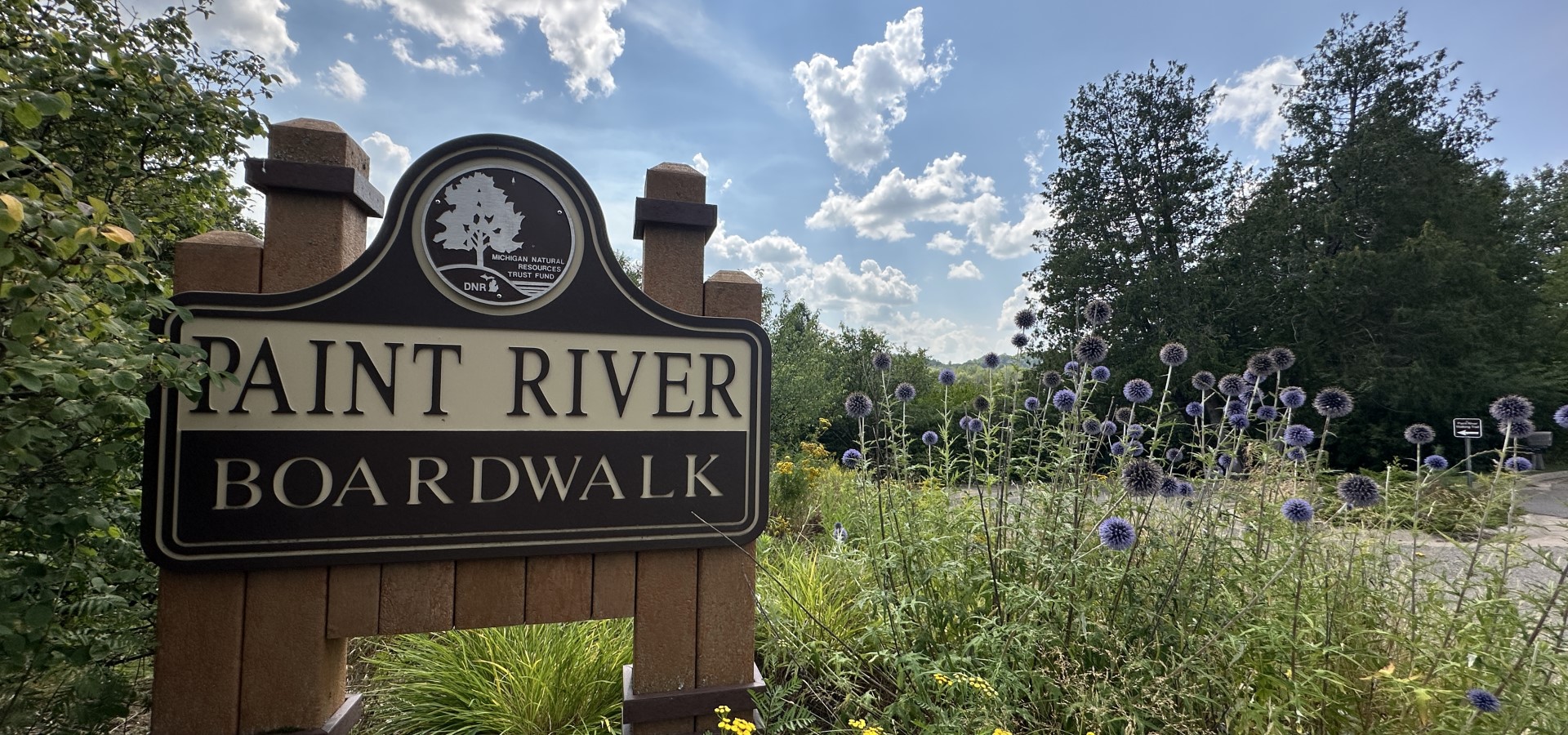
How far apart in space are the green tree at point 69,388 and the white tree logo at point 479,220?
68 cm

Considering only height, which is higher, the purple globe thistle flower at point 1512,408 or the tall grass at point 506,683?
the purple globe thistle flower at point 1512,408

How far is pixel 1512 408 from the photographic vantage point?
7.64ft

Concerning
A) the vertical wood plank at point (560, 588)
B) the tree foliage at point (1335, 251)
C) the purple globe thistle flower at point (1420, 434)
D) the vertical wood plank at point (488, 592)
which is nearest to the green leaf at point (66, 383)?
the vertical wood plank at point (488, 592)

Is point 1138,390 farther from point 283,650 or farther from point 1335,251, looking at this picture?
point 1335,251

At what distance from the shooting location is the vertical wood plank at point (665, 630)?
2039 millimetres

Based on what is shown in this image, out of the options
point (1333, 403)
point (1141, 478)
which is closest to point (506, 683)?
point (1141, 478)

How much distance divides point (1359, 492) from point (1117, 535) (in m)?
1.30

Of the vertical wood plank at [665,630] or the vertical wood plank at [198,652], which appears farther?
the vertical wood plank at [665,630]

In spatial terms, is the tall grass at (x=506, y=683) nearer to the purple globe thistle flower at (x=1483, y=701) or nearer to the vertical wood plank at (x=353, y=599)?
the vertical wood plank at (x=353, y=599)

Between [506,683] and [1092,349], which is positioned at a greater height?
[1092,349]

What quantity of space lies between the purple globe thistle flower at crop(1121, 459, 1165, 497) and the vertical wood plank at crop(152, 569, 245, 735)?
2.91 metres

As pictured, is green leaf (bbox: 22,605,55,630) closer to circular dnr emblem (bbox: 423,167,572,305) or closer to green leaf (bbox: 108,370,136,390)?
green leaf (bbox: 108,370,136,390)

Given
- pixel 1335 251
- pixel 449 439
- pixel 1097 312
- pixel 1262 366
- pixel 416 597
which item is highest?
pixel 1335 251

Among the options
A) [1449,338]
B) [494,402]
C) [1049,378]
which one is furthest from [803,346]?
[1449,338]
